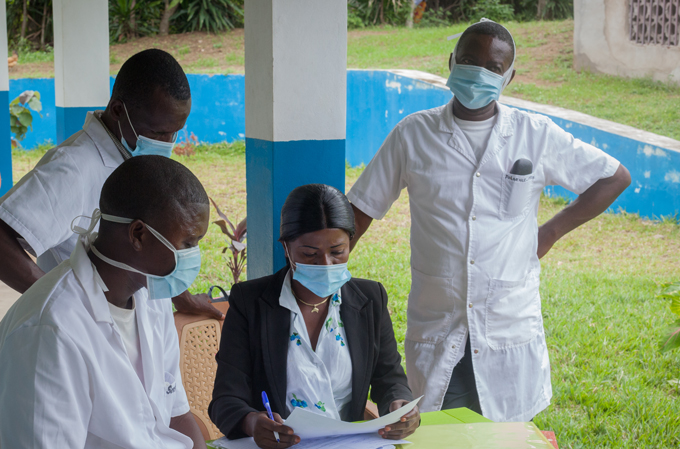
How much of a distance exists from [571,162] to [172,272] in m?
1.54

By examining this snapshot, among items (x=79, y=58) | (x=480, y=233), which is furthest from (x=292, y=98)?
(x=79, y=58)

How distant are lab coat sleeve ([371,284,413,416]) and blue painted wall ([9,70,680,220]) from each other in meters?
6.76

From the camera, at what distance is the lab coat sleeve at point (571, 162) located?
2373 millimetres

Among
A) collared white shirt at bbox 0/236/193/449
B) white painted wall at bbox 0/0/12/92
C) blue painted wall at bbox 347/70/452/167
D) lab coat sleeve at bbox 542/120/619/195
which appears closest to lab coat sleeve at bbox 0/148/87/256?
collared white shirt at bbox 0/236/193/449

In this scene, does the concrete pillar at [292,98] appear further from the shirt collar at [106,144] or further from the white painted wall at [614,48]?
the white painted wall at [614,48]

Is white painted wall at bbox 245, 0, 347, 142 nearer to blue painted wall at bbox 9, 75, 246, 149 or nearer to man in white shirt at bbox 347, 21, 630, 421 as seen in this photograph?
man in white shirt at bbox 347, 21, 630, 421

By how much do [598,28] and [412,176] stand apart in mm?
10159

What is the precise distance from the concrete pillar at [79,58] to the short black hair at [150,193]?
4.84m

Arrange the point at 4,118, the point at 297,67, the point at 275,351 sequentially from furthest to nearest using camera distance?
1. the point at 4,118
2. the point at 297,67
3. the point at 275,351

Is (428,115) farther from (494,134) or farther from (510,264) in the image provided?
(510,264)

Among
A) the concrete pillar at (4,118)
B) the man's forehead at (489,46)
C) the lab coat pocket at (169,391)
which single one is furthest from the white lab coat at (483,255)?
the concrete pillar at (4,118)

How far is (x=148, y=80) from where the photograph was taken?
2.05m

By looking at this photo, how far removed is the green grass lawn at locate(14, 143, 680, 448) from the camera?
363 centimetres

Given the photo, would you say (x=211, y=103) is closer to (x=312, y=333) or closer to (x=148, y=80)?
(x=148, y=80)
